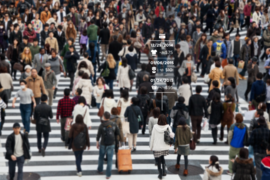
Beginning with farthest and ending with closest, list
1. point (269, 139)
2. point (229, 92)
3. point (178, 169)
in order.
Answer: point (229, 92), point (178, 169), point (269, 139)

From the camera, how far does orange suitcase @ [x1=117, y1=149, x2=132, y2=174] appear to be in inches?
447

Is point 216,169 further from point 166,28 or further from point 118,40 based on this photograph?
point 166,28

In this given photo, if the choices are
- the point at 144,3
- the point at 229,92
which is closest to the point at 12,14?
the point at 144,3

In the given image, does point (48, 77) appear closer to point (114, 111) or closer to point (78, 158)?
point (114, 111)

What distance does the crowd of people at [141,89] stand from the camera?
1083 centimetres

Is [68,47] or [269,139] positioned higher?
[68,47]

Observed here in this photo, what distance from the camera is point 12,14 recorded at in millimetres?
26031

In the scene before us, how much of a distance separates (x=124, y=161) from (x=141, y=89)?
104 inches

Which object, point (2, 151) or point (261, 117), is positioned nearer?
point (261, 117)

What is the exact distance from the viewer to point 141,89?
13.3 m

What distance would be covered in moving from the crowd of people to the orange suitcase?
0.50ft

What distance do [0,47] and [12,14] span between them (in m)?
5.25

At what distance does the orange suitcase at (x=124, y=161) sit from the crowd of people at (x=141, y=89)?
0.15 metres

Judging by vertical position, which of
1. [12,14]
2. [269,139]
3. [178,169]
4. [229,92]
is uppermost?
[12,14]
